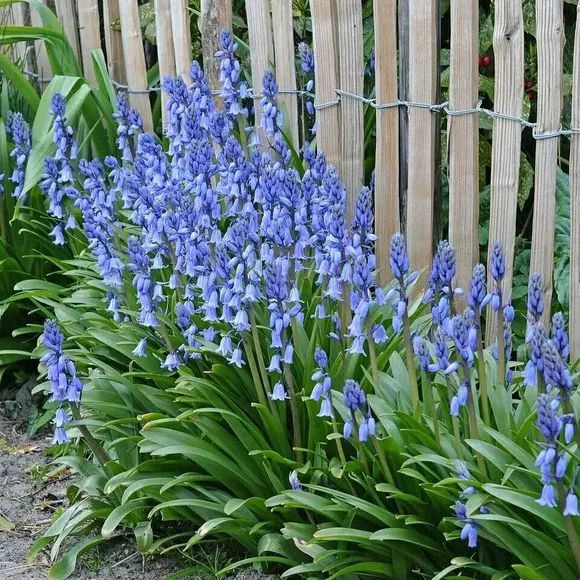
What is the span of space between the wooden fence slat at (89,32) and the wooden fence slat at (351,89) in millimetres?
2072

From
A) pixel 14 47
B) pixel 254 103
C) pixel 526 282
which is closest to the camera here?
pixel 526 282

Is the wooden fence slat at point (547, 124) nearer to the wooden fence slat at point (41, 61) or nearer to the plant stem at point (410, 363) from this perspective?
the plant stem at point (410, 363)

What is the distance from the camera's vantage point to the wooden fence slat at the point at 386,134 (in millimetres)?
3926

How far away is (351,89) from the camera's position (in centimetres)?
418

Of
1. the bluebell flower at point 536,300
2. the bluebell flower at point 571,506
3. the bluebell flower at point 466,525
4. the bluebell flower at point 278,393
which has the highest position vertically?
the bluebell flower at point 536,300

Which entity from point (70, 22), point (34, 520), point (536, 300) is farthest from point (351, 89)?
point (70, 22)

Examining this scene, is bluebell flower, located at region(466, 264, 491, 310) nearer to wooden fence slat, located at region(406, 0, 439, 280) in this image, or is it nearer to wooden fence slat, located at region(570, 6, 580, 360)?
wooden fence slat, located at region(570, 6, 580, 360)

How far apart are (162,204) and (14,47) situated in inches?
117

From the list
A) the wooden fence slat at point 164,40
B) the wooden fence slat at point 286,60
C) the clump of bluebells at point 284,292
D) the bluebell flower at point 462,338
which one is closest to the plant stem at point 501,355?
the clump of bluebells at point 284,292

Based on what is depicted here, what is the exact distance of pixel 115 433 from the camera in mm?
3809

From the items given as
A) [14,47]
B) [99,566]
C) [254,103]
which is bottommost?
[99,566]

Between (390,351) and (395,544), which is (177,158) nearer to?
(390,351)

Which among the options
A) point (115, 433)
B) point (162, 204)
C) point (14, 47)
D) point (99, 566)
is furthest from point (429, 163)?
point (14, 47)

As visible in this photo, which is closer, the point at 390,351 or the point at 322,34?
the point at 390,351
